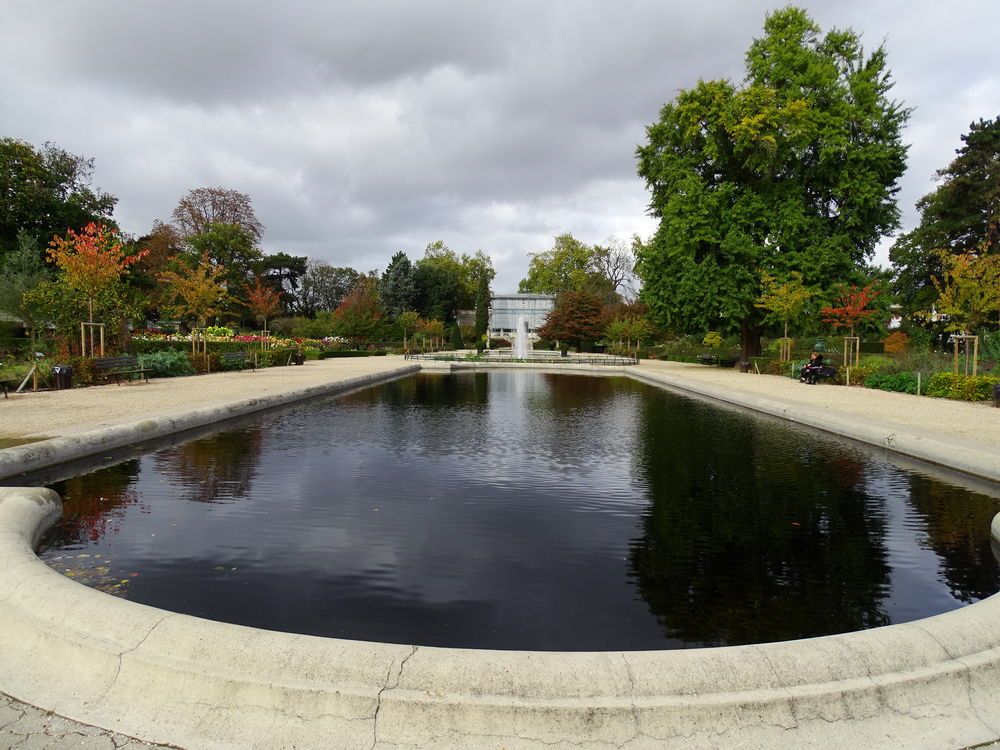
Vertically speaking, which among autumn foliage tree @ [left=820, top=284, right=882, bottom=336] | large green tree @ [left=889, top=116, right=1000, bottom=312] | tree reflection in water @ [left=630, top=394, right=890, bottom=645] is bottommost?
tree reflection in water @ [left=630, top=394, right=890, bottom=645]

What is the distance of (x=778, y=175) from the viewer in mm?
29562

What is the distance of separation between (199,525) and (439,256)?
88435mm

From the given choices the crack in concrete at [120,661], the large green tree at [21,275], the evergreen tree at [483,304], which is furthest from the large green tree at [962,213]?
the large green tree at [21,275]

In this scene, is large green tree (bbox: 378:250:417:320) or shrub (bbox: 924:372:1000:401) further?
large green tree (bbox: 378:250:417:320)

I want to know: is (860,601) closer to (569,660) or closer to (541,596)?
(541,596)

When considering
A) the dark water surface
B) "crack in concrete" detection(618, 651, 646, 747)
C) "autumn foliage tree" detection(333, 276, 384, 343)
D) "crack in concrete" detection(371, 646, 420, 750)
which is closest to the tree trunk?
the dark water surface

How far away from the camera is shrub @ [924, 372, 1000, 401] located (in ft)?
48.6

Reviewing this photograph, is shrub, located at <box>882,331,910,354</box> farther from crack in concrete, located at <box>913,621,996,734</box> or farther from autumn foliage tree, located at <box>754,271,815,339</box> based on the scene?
crack in concrete, located at <box>913,621,996,734</box>

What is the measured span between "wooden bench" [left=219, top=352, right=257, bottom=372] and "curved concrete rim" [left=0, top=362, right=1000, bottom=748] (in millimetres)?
22450

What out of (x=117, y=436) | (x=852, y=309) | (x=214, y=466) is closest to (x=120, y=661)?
(x=214, y=466)

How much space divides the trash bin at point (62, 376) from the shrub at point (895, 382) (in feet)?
73.4

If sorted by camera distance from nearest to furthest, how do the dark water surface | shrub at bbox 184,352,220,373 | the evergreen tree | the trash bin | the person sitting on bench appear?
the dark water surface → the trash bin → the person sitting on bench → shrub at bbox 184,352,220,373 → the evergreen tree

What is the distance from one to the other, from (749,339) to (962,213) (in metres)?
18.9

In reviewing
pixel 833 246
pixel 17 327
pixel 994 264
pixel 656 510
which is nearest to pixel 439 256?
pixel 17 327
